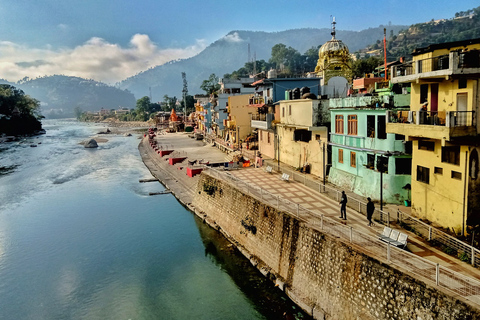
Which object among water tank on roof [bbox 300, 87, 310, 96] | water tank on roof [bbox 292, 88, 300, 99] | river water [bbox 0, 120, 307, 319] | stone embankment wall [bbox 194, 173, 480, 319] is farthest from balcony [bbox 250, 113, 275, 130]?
stone embankment wall [bbox 194, 173, 480, 319]

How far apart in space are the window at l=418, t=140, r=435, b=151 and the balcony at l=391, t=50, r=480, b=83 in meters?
3.32

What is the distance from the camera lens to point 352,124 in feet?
83.4

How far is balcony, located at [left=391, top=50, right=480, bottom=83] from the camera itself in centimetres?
1559

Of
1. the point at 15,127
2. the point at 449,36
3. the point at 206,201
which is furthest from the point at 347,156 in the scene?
the point at 449,36

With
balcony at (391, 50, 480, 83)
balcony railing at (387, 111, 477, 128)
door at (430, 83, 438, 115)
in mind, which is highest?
balcony at (391, 50, 480, 83)

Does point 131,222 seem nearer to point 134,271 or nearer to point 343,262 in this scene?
point 134,271

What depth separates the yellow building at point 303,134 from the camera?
97.3ft

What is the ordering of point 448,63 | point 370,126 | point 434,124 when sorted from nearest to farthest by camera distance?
1. point 448,63
2. point 434,124
3. point 370,126

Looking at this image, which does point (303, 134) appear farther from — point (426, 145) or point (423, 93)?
point (426, 145)

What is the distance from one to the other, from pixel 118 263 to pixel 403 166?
19384 millimetres

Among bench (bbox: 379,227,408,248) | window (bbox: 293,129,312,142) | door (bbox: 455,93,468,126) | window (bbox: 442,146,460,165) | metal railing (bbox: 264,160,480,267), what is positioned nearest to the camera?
metal railing (bbox: 264,160,480,267)

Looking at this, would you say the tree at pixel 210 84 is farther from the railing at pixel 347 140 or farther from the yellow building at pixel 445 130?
the yellow building at pixel 445 130

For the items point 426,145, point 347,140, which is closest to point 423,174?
point 426,145

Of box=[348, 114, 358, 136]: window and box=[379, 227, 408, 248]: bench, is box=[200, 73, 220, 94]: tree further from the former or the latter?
box=[379, 227, 408, 248]: bench
